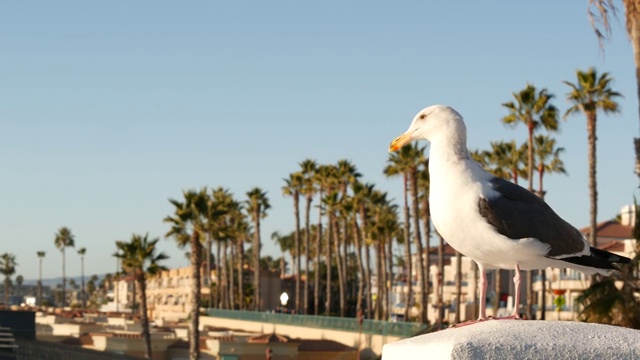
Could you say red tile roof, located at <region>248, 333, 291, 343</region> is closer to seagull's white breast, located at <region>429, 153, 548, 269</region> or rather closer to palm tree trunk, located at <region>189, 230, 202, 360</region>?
palm tree trunk, located at <region>189, 230, 202, 360</region>

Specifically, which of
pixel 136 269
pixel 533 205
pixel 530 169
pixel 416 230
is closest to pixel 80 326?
pixel 136 269

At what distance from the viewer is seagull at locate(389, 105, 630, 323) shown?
4.61 meters

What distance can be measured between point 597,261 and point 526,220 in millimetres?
400

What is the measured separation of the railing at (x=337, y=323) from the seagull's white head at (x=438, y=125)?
141ft

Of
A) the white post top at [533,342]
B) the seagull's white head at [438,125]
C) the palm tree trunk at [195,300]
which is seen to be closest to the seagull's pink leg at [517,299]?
the white post top at [533,342]

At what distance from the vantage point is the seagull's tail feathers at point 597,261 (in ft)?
15.6

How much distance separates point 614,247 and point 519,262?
81076 millimetres

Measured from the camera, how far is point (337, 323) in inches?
2579

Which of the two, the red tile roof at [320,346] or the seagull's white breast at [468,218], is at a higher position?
the seagull's white breast at [468,218]

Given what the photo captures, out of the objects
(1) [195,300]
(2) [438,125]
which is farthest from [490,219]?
(1) [195,300]

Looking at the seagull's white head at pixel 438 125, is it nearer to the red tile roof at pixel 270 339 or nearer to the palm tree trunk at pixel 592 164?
the palm tree trunk at pixel 592 164

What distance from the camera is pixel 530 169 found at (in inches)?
2389

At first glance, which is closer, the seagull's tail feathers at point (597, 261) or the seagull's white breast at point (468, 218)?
the seagull's white breast at point (468, 218)

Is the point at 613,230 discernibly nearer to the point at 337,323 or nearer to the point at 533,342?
the point at 337,323
